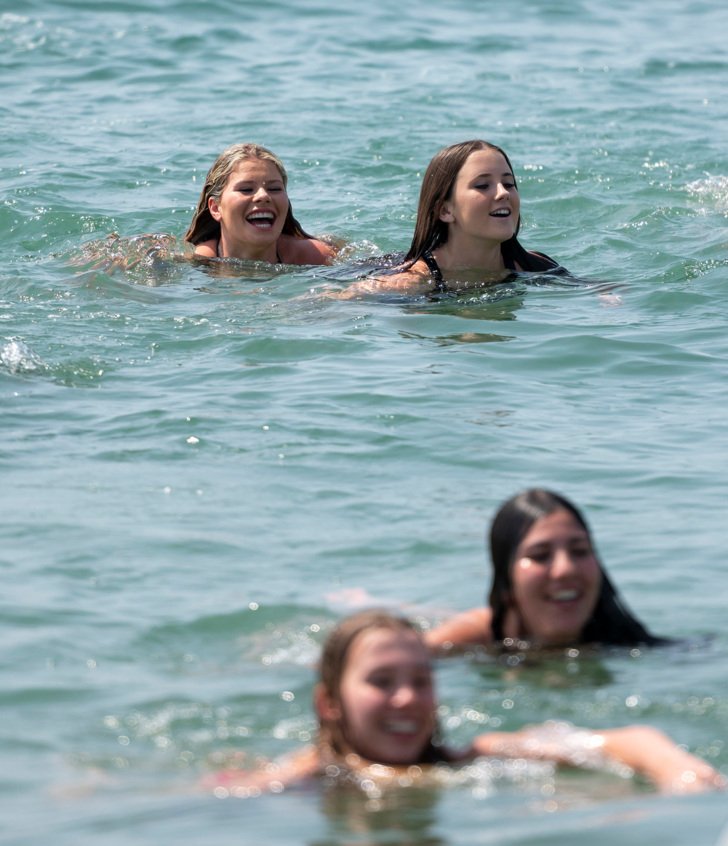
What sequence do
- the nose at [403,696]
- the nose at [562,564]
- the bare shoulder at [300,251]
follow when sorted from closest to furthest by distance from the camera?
the nose at [403,696] < the nose at [562,564] < the bare shoulder at [300,251]

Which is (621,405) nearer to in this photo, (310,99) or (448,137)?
(448,137)

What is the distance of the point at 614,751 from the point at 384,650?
0.78 metres

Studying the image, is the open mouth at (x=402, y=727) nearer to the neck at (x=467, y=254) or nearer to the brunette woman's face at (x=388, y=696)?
the brunette woman's face at (x=388, y=696)

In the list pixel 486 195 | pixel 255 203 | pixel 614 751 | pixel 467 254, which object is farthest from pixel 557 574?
pixel 255 203

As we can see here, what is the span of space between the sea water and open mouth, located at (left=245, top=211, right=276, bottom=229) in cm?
34

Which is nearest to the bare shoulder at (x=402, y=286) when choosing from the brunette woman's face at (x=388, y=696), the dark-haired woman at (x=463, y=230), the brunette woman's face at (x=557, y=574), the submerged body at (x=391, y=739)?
the dark-haired woman at (x=463, y=230)

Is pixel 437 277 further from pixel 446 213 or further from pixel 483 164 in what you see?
pixel 483 164

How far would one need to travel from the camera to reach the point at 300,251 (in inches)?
449

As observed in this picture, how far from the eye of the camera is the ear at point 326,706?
489 centimetres

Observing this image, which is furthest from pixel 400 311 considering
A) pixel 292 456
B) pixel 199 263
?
pixel 292 456

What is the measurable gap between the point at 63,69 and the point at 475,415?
1093 centimetres

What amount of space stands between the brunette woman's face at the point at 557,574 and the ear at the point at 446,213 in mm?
5006

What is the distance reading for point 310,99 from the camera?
54.0 ft

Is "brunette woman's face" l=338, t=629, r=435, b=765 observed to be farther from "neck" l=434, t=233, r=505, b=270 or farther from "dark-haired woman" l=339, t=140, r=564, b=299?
"neck" l=434, t=233, r=505, b=270
